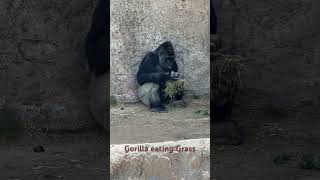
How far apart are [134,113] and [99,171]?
2338mm

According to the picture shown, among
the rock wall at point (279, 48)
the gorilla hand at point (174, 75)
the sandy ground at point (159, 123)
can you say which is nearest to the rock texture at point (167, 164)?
the sandy ground at point (159, 123)

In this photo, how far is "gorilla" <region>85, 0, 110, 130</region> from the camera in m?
6.15

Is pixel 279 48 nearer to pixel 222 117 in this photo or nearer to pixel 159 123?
pixel 222 117

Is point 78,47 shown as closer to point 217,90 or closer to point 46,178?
point 217,90

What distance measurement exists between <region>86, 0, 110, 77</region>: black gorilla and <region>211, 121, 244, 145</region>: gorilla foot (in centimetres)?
110

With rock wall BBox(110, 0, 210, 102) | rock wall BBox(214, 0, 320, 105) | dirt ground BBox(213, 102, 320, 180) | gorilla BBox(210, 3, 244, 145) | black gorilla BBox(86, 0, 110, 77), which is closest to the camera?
rock wall BBox(110, 0, 210, 102)

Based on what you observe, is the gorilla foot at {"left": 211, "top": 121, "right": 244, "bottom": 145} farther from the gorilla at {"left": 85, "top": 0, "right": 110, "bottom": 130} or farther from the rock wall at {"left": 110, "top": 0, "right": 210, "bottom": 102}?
the rock wall at {"left": 110, "top": 0, "right": 210, "bottom": 102}

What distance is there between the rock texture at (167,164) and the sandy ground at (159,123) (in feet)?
0.09

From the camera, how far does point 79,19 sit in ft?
21.4

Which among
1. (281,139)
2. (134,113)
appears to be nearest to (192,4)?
(134,113)

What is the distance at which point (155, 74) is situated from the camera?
9.61 ft

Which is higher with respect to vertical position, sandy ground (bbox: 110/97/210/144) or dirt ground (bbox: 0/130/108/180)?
sandy ground (bbox: 110/97/210/144)

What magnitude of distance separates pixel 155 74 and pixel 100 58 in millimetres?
3318

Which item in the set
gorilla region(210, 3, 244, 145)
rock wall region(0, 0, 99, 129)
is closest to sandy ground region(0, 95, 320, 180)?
gorilla region(210, 3, 244, 145)
